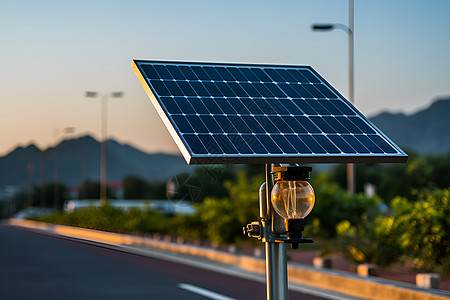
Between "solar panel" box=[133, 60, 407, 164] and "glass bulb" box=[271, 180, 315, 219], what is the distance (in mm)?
209

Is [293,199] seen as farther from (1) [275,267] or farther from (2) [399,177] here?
(2) [399,177]

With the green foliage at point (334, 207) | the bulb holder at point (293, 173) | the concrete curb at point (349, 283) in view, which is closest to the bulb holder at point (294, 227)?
the bulb holder at point (293, 173)

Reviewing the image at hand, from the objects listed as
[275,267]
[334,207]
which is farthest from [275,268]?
[334,207]

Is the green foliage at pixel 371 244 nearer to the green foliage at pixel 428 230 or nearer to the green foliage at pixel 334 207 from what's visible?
the green foliage at pixel 428 230

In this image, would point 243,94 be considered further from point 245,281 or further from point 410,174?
point 410,174

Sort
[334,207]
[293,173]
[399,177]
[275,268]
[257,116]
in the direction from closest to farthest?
[293,173], [275,268], [257,116], [334,207], [399,177]

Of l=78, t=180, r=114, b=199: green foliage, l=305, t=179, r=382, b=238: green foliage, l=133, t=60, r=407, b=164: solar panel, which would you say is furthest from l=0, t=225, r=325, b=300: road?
l=78, t=180, r=114, b=199: green foliage

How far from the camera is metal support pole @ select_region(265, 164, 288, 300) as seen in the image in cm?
627

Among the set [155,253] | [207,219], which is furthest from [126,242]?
[207,219]

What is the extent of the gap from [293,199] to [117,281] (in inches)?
473

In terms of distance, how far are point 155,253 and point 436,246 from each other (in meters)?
12.2

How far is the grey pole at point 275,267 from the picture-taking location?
6273mm

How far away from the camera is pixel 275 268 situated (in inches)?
→ 249

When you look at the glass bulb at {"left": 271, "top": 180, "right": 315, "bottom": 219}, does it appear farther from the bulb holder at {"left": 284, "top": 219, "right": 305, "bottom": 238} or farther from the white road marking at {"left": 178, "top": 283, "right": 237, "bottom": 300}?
the white road marking at {"left": 178, "top": 283, "right": 237, "bottom": 300}
